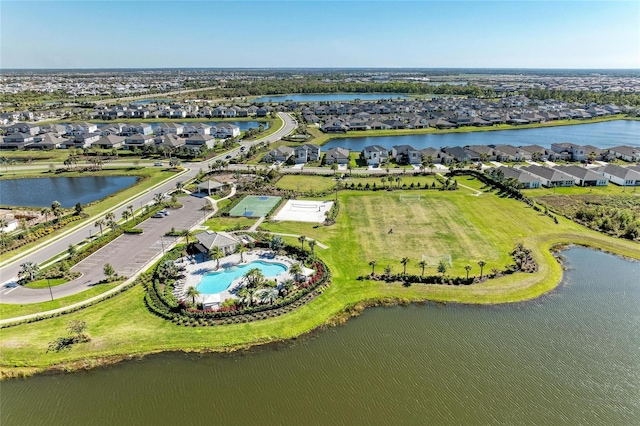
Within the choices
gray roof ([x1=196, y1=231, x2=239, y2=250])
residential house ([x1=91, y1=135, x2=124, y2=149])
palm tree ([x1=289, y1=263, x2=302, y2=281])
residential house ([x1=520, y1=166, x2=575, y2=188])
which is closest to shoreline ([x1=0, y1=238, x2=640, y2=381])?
palm tree ([x1=289, y1=263, x2=302, y2=281])

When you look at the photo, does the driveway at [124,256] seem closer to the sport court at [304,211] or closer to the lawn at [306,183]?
the sport court at [304,211]

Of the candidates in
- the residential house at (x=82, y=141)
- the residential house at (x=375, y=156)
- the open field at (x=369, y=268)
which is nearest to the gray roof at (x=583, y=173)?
the open field at (x=369, y=268)

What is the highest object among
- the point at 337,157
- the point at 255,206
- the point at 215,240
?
the point at 337,157

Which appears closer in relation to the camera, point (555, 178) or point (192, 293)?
point (192, 293)

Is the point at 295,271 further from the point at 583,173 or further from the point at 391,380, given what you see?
the point at 583,173

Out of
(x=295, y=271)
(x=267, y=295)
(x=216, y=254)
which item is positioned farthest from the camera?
(x=216, y=254)

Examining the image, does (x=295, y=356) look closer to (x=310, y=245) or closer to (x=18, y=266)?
(x=310, y=245)

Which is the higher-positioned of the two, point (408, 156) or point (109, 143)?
point (109, 143)

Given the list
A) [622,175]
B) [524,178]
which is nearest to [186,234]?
[524,178]
